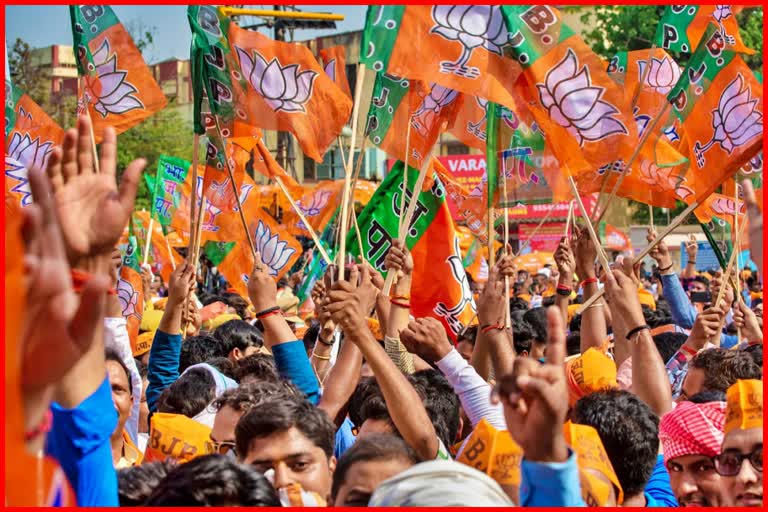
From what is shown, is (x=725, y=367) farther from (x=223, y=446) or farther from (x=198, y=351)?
(x=198, y=351)

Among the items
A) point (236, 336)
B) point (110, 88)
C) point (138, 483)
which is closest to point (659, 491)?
point (138, 483)

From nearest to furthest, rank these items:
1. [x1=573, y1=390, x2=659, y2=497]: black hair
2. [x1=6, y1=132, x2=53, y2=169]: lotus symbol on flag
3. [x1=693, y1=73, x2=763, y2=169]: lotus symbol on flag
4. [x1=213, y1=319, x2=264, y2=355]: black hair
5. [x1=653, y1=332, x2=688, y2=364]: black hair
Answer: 1. [x1=573, y1=390, x2=659, y2=497]: black hair
2. [x1=693, y1=73, x2=763, y2=169]: lotus symbol on flag
3. [x1=213, y1=319, x2=264, y2=355]: black hair
4. [x1=653, y1=332, x2=688, y2=364]: black hair
5. [x1=6, y1=132, x2=53, y2=169]: lotus symbol on flag

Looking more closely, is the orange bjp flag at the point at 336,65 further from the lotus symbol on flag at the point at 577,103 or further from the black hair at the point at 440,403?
the black hair at the point at 440,403

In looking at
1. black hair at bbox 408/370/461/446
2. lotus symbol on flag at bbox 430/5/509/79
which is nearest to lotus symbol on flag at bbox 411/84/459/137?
lotus symbol on flag at bbox 430/5/509/79

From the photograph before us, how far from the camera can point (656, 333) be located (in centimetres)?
716

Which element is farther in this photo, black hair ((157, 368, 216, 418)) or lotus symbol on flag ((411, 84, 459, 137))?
lotus symbol on flag ((411, 84, 459, 137))

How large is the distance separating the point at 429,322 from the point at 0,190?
1941 mm

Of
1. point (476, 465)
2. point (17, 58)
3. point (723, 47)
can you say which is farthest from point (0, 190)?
point (17, 58)

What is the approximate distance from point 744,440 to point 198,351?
386 cm

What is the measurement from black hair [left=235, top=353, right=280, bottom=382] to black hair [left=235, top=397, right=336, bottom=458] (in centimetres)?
137

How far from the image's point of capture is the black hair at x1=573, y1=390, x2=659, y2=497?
134 inches

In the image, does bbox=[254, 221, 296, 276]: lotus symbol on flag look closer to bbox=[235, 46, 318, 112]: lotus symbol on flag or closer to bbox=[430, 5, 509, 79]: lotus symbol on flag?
bbox=[235, 46, 318, 112]: lotus symbol on flag

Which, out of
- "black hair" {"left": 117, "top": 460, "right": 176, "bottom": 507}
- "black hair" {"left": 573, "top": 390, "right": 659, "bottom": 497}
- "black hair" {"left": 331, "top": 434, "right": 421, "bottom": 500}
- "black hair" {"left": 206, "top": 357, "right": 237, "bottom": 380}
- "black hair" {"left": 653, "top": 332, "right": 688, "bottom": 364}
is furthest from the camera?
"black hair" {"left": 653, "top": 332, "right": 688, "bottom": 364}

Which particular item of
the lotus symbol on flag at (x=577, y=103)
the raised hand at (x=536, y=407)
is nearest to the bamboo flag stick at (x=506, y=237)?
the lotus symbol on flag at (x=577, y=103)
